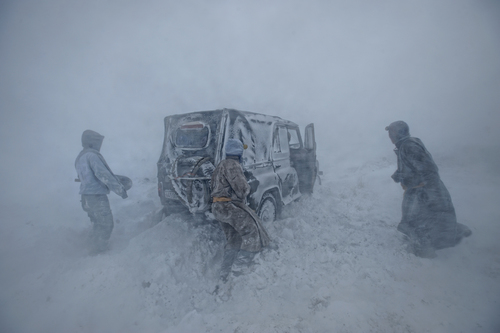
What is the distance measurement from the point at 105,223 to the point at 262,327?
3045 mm

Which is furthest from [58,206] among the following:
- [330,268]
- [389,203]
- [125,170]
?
[389,203]

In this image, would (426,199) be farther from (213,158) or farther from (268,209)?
(213,158)

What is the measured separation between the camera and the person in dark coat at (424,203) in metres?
3.05

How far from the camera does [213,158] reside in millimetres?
3217

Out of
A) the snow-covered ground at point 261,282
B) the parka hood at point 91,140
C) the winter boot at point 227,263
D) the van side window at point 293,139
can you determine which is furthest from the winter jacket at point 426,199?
the parka hood at point 91,140

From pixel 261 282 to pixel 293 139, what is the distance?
11.7 feet

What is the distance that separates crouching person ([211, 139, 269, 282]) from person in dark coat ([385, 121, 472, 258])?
2.37 metres

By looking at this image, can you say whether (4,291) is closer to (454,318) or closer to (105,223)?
(105,223)

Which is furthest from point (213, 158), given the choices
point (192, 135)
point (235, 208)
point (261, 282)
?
point (261, 282)

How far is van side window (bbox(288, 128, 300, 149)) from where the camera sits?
199 inches

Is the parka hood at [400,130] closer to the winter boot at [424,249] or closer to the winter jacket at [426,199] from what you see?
the winter jacket at [426,199]

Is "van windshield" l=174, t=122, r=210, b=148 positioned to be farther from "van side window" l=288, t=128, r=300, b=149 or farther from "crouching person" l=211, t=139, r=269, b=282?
"van side window" l=288, t=128, r=300, b=149

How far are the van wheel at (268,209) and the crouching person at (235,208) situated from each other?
0.79m

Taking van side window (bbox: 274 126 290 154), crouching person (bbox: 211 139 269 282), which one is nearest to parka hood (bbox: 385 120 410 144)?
van side window (bbox: 274 126 290 154)
